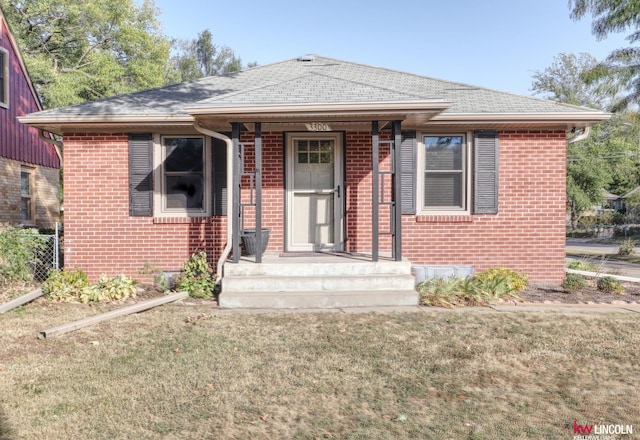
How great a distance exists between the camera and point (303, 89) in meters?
6.22

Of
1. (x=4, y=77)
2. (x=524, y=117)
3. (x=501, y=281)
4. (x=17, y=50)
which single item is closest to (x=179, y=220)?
(x=501, y=281)

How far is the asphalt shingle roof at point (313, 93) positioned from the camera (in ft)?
19.3

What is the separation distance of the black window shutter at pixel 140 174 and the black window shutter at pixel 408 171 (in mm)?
4382

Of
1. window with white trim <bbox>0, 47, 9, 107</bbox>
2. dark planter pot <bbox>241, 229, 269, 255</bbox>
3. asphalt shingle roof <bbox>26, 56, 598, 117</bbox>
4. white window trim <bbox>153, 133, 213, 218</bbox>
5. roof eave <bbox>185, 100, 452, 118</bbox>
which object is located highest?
window with white trim <bbox>0, 47, 9, 107</bbox>

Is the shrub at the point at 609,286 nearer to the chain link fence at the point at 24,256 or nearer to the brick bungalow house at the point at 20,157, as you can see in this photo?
the chain link fence at the point at 24,256

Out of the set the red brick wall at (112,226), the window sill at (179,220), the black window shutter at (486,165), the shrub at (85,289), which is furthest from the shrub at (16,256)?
the black window shutter at (486,165)

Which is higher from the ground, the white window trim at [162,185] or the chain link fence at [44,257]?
the white window trim at [162,185]

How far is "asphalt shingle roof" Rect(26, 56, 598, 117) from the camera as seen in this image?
5.89 meters

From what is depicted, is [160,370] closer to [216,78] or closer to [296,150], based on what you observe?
[296,150]

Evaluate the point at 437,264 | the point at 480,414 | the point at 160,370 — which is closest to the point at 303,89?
the point at 437,264

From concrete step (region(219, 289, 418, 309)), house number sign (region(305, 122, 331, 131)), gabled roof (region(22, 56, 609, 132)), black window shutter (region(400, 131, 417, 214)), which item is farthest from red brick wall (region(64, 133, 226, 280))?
black window shutter (region(400, 131, 417, 214))

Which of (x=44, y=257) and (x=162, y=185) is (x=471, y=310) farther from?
(x=44, y=257)

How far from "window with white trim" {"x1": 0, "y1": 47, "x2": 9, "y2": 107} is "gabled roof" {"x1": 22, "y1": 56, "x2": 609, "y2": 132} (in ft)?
16.6

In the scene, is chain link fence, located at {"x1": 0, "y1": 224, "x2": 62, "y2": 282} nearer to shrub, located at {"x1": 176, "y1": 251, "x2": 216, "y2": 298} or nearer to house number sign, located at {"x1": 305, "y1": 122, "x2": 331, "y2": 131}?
shrub, located at {"x1": 176, "y1": 251, "x2": 216, "y2": 298}
